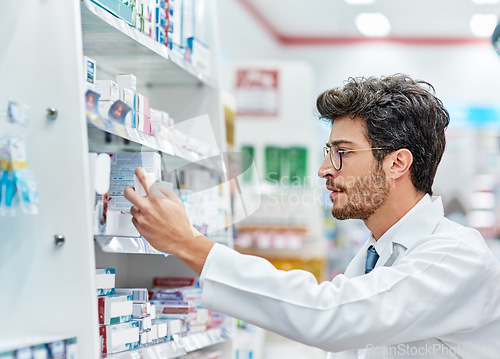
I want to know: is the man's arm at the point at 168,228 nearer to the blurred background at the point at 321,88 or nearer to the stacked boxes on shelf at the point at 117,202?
the stacked boxes on shelf at the point at 117,202

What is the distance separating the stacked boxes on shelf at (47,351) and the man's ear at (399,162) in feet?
3.84

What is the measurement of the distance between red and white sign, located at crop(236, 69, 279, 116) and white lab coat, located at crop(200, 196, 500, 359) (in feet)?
16.8

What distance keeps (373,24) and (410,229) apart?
25.2 feet

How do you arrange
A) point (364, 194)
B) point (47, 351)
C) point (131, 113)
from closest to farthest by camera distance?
point (47, 351)
point (131, 113)
point (364, 194)

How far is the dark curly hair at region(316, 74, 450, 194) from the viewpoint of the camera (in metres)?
2.27

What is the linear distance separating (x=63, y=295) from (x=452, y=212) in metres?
8.45

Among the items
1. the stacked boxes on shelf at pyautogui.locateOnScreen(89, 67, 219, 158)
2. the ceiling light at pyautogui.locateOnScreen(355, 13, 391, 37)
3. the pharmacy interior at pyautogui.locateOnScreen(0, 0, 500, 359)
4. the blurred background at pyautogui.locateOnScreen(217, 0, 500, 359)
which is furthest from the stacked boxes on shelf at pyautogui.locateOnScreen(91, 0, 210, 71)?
the ceiling light at pyautogui.locateOnScreen(355, 13, 391, 37)

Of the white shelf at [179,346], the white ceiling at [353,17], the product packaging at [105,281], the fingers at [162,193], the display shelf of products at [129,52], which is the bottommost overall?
the white shelf at [179,346]

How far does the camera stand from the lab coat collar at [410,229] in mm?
2143

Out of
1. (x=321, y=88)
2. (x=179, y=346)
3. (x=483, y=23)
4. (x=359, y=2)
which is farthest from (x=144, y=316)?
(x=321, y=88)

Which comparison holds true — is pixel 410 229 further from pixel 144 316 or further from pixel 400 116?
pixel 144 316

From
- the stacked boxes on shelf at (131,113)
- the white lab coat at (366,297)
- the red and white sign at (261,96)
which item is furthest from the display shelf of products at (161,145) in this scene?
the red and white sign at (261,96)

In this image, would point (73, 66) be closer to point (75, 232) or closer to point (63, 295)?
point (75, 232)

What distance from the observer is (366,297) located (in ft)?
5.83
